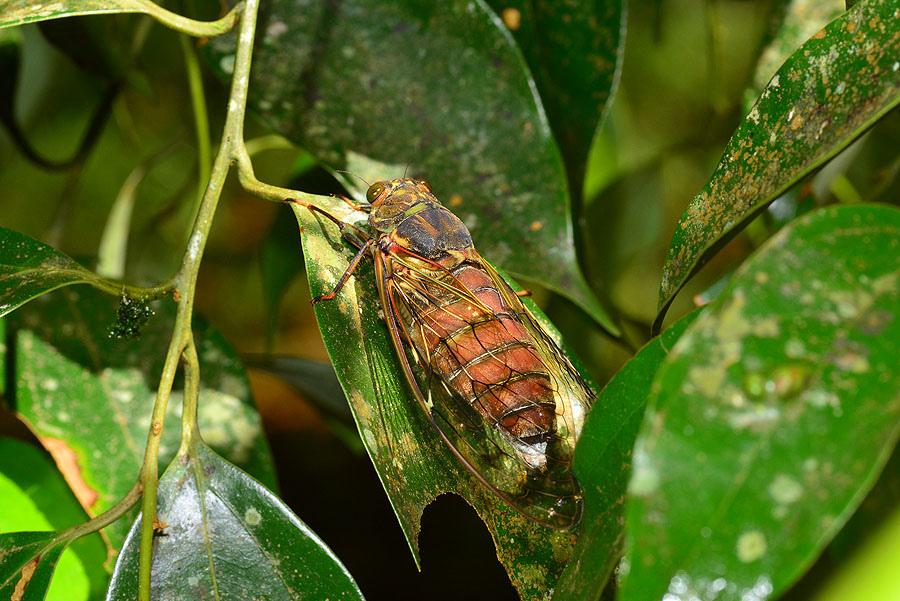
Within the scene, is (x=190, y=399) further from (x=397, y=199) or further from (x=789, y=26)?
(x=789, y=26)

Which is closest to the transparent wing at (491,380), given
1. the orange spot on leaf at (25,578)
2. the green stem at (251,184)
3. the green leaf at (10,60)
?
the green stem at (251,184)

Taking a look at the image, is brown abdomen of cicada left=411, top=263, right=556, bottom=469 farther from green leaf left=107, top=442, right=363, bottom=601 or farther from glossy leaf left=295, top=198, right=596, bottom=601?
green leaf left=107, top=442, right=363, bottom=601

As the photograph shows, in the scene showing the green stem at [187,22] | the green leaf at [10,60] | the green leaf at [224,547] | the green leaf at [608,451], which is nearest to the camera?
the green leaf at [608,451]

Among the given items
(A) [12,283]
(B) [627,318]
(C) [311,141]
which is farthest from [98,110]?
(B) [627,318]

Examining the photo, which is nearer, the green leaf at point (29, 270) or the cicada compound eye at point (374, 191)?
the green leaf at point (29, 270)

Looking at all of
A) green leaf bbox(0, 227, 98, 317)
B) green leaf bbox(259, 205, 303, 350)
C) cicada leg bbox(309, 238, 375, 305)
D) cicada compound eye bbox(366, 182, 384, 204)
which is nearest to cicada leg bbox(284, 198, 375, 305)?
cicada leg bbox(309, 238, 375, 305)

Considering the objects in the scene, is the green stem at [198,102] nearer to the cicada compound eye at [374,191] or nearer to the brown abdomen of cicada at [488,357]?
the cicada compound eye at [374,191]

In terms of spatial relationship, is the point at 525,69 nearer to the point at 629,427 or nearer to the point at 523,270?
the point at 523,270
